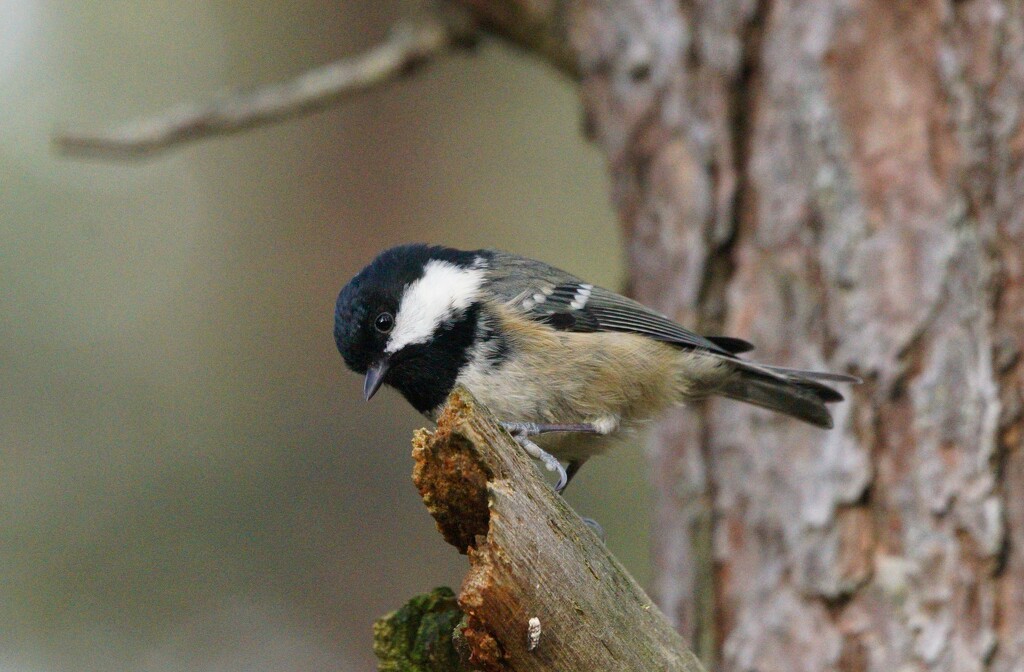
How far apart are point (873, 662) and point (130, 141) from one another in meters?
3.24

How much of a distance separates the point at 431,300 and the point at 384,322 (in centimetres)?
17

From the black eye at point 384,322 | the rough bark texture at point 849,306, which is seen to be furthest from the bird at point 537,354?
the rough bark texture at point 849,306

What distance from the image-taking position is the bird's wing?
9.21 feet

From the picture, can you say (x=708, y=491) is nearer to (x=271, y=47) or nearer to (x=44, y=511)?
(x=44, y=511)

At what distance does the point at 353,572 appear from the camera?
213 inches

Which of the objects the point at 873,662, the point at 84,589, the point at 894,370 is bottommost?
the point at 84,589

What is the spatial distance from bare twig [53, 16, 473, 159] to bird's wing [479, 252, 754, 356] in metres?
1.32

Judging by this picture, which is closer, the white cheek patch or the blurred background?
the white cheek patch

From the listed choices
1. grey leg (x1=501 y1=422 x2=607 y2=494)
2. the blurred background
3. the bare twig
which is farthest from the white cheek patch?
the blurred background

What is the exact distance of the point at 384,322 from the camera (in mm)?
2613

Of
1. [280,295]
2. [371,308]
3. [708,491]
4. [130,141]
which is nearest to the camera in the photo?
[371,308]

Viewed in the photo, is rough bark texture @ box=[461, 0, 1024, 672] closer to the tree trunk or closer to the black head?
the tree trunk

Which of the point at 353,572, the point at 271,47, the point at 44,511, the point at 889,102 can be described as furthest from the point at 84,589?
the point at 889,102

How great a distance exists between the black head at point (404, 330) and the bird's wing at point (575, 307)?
16cm
